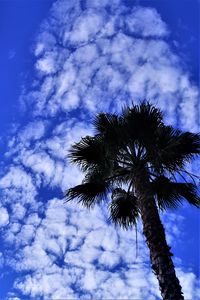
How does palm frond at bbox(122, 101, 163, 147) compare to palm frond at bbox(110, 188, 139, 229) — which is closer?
palm frond at bbox(122, 101, 163, 147)

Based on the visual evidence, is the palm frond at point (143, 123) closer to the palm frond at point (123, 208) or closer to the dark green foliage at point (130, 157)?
the dark green foliage at point (130, 157)

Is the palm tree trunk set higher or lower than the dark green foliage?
lower

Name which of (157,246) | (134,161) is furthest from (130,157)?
(157,246)

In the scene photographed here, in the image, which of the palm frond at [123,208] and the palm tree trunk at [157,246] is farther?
the palm frond at [123,208]

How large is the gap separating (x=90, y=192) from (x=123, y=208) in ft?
4.20

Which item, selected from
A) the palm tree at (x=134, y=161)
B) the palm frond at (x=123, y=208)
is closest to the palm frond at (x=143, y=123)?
the palm tree at (x=134, y=161)

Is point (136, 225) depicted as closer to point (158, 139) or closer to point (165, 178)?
Answer: point (165, 178)

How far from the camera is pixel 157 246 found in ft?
31.1

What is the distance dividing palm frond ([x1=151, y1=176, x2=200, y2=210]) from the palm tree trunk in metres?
1.08

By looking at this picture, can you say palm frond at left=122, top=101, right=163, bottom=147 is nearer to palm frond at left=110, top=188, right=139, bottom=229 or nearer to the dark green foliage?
the dark green foliage

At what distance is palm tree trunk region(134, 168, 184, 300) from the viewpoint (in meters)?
8.80

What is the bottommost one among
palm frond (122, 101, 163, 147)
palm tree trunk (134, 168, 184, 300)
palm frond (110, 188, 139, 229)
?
palm tree trunk (134, 168, 184, 300)

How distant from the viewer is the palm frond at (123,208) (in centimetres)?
1280

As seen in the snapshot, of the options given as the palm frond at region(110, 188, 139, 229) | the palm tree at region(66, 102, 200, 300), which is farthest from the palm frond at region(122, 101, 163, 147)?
the palm frond at region(110, 188, 139, 229)
